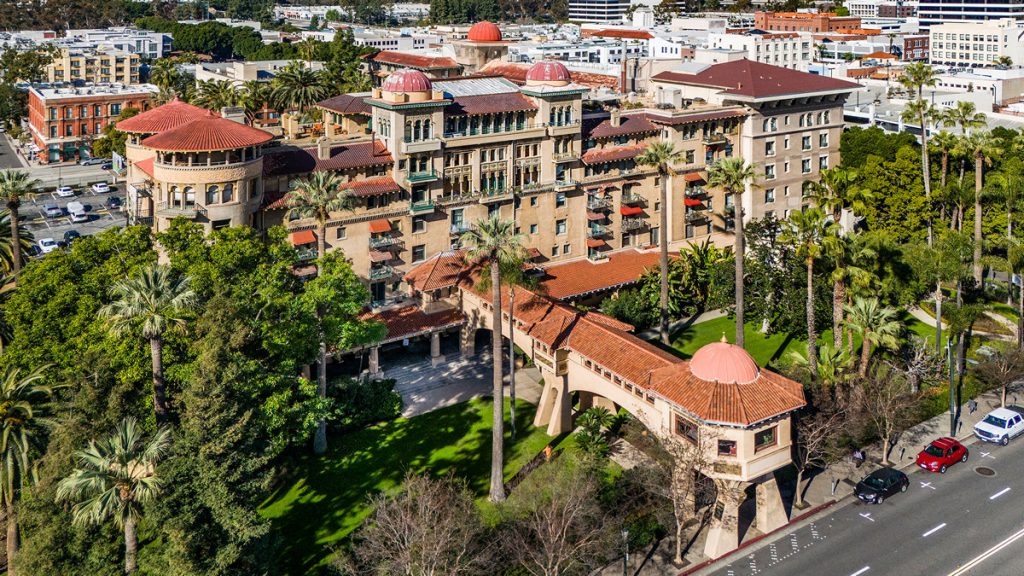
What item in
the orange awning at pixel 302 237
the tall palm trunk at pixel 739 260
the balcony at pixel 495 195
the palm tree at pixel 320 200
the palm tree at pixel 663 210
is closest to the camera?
the palm tree at pixel 320 200

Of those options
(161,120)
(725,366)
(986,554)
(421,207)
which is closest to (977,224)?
(986,554)

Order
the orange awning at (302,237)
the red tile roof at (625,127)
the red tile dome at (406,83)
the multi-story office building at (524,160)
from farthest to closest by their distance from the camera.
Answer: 1. the red tile roof at (625,127)
2. the red tile dome at (406,83)
3. the multi-story office building at (524,160)
4. the orange awning at (302,237)

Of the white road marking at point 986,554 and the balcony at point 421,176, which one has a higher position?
the balcony at point 421,176

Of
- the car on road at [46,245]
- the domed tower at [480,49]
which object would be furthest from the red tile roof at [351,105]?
the car on road at [46,245]

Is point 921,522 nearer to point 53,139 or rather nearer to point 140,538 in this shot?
point 140,538

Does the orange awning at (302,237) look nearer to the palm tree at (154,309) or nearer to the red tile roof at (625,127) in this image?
the palm tree at (154,309)

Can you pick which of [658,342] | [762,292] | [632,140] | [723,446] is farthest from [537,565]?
[632,140]

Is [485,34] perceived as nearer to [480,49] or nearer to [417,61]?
[480,49]
